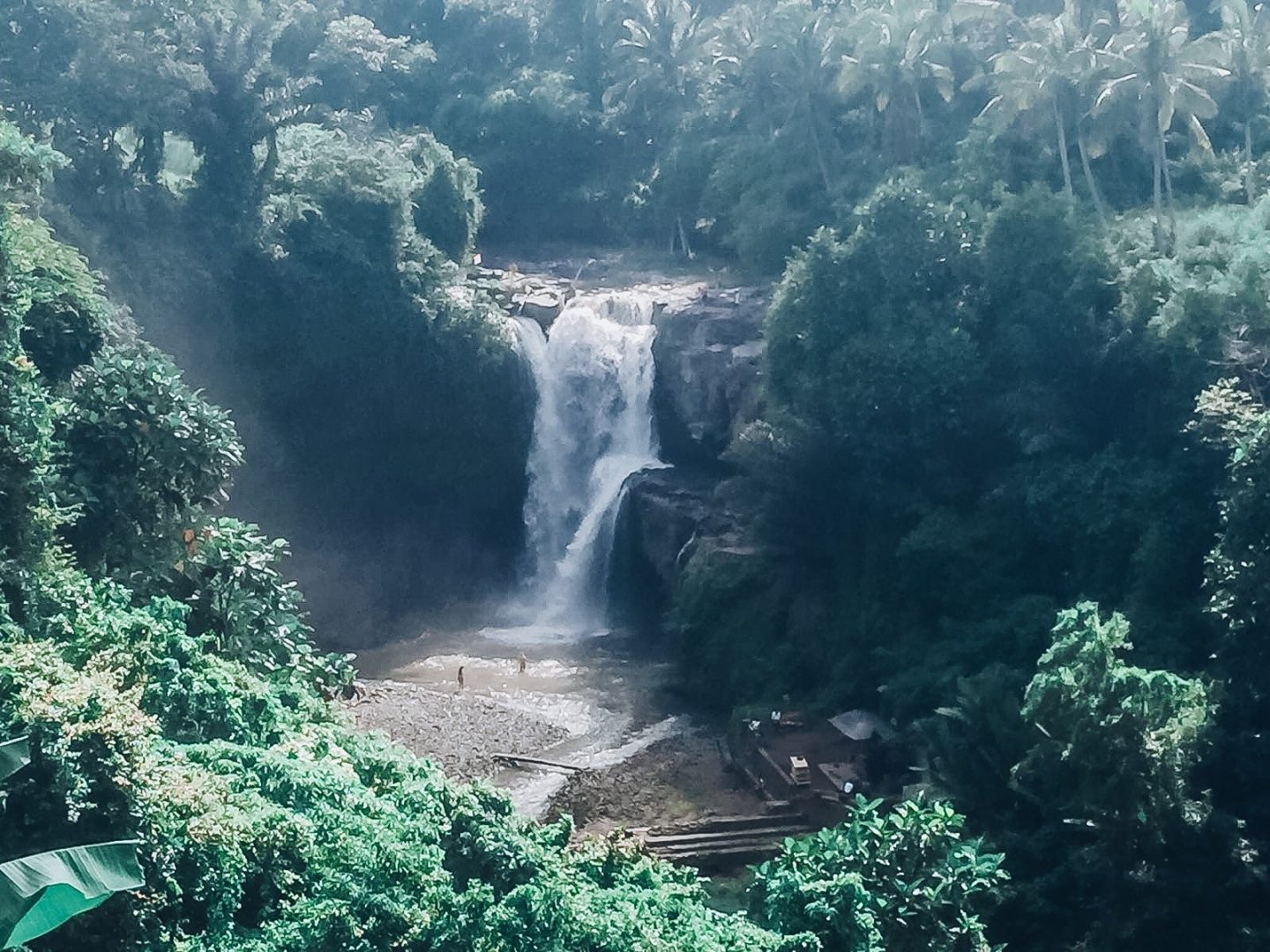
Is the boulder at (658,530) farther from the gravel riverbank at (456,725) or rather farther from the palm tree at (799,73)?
the palm tree at (799,73)

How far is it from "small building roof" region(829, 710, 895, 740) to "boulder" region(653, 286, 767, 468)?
9.85 metres

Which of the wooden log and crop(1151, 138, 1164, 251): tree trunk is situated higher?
crop(1151, 138, 1164, 251): tree trunk

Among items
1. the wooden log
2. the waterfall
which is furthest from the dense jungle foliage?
Result: the wooden log

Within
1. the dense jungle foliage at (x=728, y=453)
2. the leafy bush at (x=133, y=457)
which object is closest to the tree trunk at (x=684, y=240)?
the dense jungle foliage at (x=728, y=453)

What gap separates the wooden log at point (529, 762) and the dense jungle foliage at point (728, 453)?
4.63m

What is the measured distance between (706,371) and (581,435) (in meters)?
4.41

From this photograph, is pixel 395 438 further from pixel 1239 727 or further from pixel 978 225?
pixel 1239 727

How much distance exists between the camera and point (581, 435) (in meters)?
34.6

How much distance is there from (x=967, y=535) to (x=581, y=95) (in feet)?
92.4

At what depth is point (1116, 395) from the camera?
81.2 feet

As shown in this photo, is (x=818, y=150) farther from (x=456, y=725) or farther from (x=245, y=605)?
(x=245, y=605)

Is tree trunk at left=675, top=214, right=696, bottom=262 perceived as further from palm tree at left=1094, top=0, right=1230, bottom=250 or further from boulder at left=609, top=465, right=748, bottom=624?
palm tree at left=1094, top=0, right=1230, bottom=250

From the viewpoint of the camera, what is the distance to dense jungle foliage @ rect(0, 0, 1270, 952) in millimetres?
10844

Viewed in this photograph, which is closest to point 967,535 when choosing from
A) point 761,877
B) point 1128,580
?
point 1128,580
